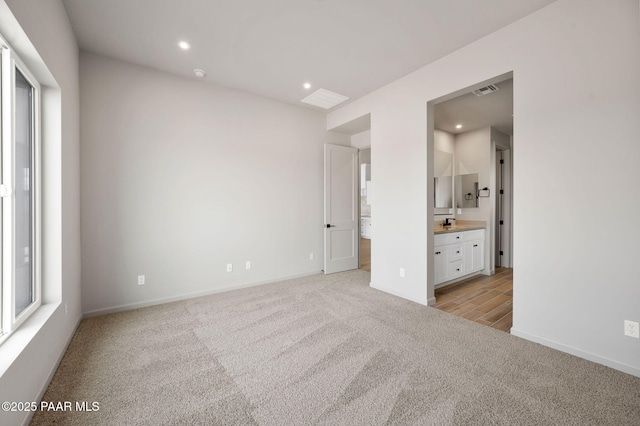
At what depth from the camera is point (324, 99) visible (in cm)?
413

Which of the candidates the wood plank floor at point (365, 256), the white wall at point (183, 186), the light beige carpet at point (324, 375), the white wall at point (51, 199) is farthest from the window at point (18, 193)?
the wood plank floor at point (365, 256)

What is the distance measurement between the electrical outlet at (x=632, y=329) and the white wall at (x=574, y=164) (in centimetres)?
3

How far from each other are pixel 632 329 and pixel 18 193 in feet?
14.1

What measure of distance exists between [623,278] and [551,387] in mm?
955

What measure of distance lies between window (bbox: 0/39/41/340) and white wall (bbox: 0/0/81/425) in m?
0.07

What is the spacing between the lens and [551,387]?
1.74m

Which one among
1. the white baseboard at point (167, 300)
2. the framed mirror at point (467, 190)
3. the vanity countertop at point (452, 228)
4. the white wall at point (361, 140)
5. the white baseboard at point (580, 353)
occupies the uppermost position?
the white wall at point (361, 140)

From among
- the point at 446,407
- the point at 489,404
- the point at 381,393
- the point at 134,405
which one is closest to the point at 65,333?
the point at 134,405

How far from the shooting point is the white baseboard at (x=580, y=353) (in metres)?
1.88

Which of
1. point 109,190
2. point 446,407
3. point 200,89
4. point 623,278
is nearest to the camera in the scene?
point 446,407

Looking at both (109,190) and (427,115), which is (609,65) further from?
(109,190)

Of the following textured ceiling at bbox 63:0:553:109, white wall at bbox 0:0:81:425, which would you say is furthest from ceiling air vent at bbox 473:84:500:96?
white wall at bbox 0:0:81:425

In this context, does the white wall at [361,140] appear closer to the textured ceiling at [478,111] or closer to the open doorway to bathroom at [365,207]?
the textured ceiling at [478,111]

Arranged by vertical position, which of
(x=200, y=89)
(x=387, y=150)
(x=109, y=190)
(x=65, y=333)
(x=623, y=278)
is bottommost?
(x=65, y=333)
